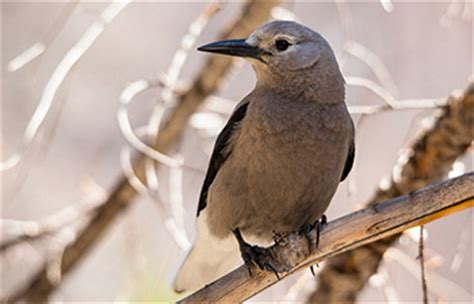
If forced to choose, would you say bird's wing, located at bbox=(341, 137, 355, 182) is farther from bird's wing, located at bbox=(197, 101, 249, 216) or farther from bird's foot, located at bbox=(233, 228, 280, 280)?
bird's foot, located at bbox=(233, 228, 280, 280)

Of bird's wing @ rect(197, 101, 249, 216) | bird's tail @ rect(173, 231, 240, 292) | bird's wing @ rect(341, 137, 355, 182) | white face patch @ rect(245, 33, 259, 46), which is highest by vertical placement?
white face patch @ rect(245, 33, 259, 46)

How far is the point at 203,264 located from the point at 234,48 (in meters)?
1.01

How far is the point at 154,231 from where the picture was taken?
6.38 metres

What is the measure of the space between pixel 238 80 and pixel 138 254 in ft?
8.14

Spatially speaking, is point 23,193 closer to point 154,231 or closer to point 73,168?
point 73,168

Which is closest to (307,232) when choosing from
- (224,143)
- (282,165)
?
(282,165)

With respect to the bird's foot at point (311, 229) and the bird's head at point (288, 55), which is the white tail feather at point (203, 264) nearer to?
the bird's foot at point (311, 229)

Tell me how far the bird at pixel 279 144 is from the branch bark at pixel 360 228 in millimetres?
255

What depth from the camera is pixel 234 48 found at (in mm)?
3488

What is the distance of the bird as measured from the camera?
3.46 meters

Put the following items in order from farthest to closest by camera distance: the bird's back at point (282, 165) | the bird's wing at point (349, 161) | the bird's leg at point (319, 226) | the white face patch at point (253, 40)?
the bird's wing at point (349, 161), the white face patch at point (253, 40), the bird's back at point (282, 165), the bird's leg at point (319, 226)

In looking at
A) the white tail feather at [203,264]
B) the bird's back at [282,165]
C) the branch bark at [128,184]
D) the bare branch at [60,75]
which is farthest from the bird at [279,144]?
the branch bark at [128,184]

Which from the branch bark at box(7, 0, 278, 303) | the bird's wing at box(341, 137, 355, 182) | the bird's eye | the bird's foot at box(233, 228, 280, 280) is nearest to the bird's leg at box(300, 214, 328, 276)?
the bird's foot at box(233, 228, 280, 280)

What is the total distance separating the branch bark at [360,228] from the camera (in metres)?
2.92
